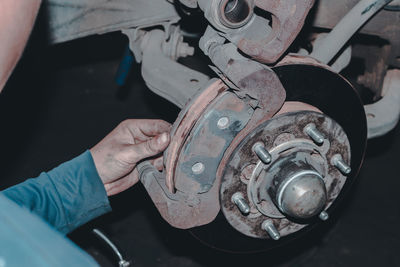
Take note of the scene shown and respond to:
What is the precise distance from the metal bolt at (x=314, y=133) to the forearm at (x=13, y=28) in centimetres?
44

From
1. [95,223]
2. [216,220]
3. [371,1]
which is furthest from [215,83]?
[95,223]

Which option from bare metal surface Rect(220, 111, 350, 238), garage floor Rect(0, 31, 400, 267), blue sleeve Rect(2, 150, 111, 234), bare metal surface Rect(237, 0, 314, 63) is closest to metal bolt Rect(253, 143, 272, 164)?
bare metal surface Rect(220, 111, 350, 238)

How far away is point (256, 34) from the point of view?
28.2 inches

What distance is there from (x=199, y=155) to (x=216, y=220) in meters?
0.14

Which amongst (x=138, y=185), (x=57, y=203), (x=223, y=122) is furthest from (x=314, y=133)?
(x=138, y=185)

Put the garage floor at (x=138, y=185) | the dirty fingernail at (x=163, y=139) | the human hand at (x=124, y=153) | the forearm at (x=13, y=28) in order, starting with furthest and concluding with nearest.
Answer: the garage floor at (x=138, y=185) → the human hand at (x=124, y=153) → the dirty fingernail at (x=163, y=139) → the forearm at (x=13, y=28)

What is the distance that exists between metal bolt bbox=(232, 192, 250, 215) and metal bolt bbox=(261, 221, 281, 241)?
7cm

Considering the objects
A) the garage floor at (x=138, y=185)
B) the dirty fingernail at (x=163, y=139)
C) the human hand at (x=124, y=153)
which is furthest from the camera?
the garage floor at (x=138, y=185)

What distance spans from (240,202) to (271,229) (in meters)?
0.09

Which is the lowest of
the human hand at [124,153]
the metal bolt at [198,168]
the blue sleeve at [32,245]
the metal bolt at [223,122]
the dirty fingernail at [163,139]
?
the human hand at [124,153]

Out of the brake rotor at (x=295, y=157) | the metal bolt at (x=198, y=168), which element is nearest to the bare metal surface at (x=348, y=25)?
the brake rotor at (x=295, y=157)

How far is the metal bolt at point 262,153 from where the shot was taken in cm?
71

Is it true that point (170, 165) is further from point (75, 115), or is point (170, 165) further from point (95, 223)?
point (75, 115)

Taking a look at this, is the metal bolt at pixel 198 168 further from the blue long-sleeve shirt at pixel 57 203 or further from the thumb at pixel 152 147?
the blue long-sleeve shirt at pixel 57 203
